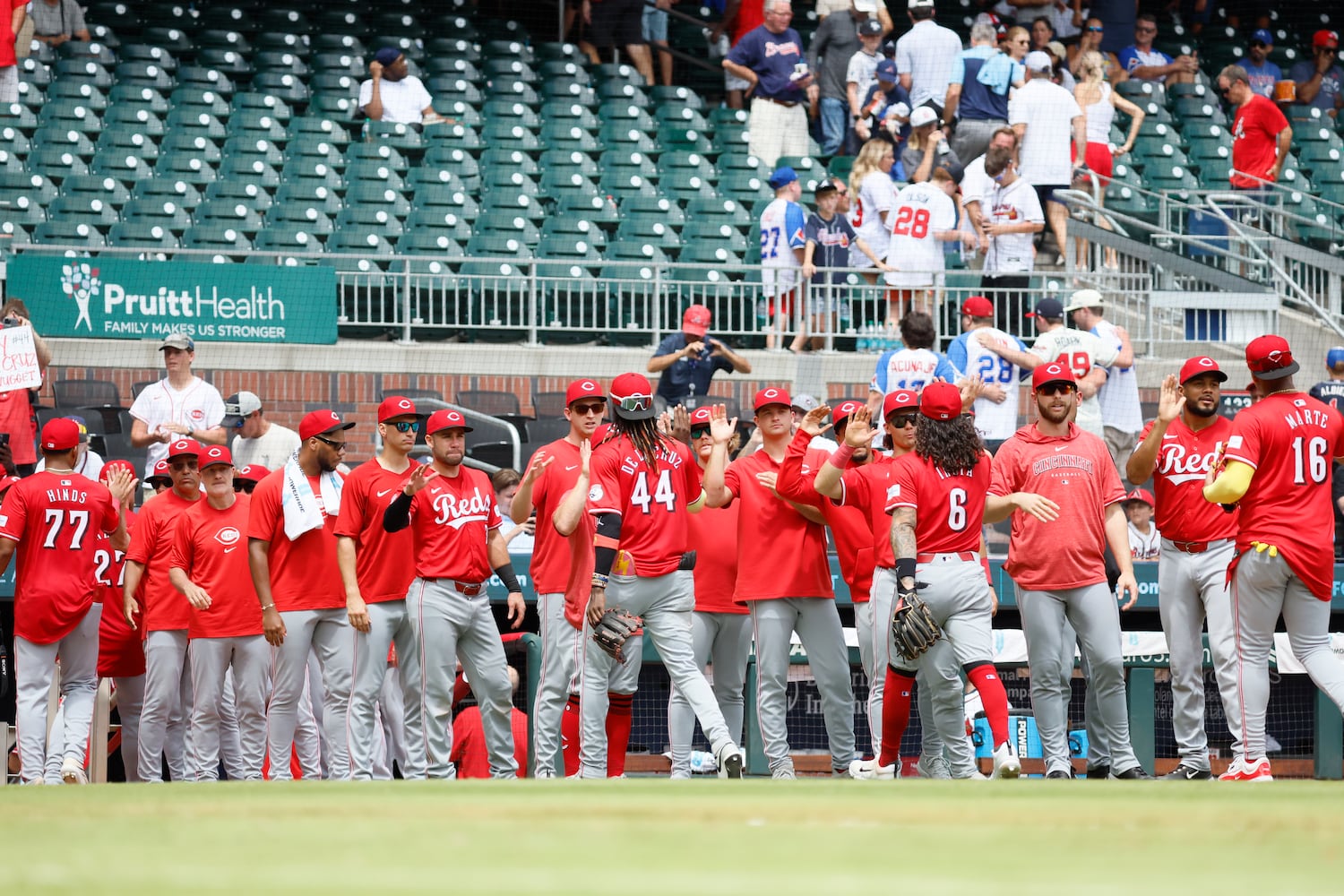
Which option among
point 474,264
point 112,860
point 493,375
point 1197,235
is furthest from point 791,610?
point 1197,235

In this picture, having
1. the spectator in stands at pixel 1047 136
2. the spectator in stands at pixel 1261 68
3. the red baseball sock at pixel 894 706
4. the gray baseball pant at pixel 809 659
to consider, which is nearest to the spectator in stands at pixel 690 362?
the gray baseball pant at pixel 809 659

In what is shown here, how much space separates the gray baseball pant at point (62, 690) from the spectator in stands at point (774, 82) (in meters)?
10.4

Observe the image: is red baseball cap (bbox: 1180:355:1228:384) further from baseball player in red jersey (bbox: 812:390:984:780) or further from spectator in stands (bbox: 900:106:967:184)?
spectator in stands (bbox: 900:106:967:184)

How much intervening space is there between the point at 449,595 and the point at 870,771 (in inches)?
88.1

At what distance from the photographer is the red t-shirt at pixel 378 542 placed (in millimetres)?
8570

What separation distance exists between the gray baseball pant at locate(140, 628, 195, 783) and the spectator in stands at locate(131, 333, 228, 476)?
7.45 ft

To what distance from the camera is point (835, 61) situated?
18.3 m

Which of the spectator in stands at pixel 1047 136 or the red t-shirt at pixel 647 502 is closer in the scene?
the red t-shirt at pixel 647 502

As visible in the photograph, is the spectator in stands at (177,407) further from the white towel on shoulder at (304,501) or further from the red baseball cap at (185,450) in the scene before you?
the white towel on shoulder at (304,501)

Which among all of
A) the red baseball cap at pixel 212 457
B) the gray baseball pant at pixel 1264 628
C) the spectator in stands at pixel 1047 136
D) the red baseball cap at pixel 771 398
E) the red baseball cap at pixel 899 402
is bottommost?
the gray baseball pant at pixel 1264 628

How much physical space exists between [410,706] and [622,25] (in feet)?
42.5

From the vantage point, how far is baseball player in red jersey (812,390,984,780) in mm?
8094

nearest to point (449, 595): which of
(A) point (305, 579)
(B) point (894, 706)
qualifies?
(A) point (305, 579)

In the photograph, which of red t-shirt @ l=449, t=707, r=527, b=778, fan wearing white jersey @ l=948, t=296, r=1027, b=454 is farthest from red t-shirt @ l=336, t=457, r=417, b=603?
fan wearing white jersey @ l=948, t=296, r=1027, b=454
